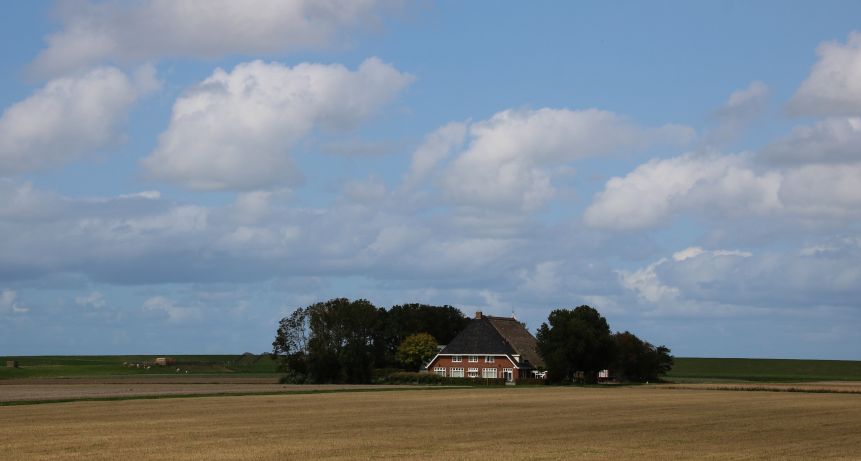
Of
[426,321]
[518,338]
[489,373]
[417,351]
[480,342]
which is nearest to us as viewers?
[489,373]

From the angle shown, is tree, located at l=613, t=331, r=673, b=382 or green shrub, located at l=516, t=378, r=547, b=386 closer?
green shrub, located at l=516, t=378, r=547, b=386

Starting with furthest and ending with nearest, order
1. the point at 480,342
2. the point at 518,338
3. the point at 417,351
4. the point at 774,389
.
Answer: the point at 417,351 → the point at 518,338 → the point at 480,342 → the point at 774,389

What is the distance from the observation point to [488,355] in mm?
136250

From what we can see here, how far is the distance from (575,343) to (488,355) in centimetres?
1746

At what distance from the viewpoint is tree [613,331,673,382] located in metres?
138

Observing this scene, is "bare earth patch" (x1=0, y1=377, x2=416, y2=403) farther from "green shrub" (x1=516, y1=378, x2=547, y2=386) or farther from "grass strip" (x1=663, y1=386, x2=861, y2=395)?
"grass strip" (x1=663, y1=386, x2=861, y2=395)

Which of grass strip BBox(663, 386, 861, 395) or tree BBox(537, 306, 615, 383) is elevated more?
tree BBox(537, 306, 615, 383)

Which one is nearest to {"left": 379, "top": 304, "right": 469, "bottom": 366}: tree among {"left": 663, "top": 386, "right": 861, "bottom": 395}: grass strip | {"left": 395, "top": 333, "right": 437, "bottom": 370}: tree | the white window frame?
{"left": 395, "top": 333, "right": 437, "bottom": 370}: tree

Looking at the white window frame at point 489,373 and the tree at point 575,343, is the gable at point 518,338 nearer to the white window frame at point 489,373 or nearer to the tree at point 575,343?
the white window frame at point 489,373

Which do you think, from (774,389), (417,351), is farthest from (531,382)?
(774,389)

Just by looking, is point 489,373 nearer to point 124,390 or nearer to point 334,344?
point 334,344

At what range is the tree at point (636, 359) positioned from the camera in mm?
137625

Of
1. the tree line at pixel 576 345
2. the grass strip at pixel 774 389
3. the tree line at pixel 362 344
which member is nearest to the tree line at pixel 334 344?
the tree line at pixel 362 344

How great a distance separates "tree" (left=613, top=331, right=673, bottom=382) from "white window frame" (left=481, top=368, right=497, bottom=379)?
1573 centimetres
